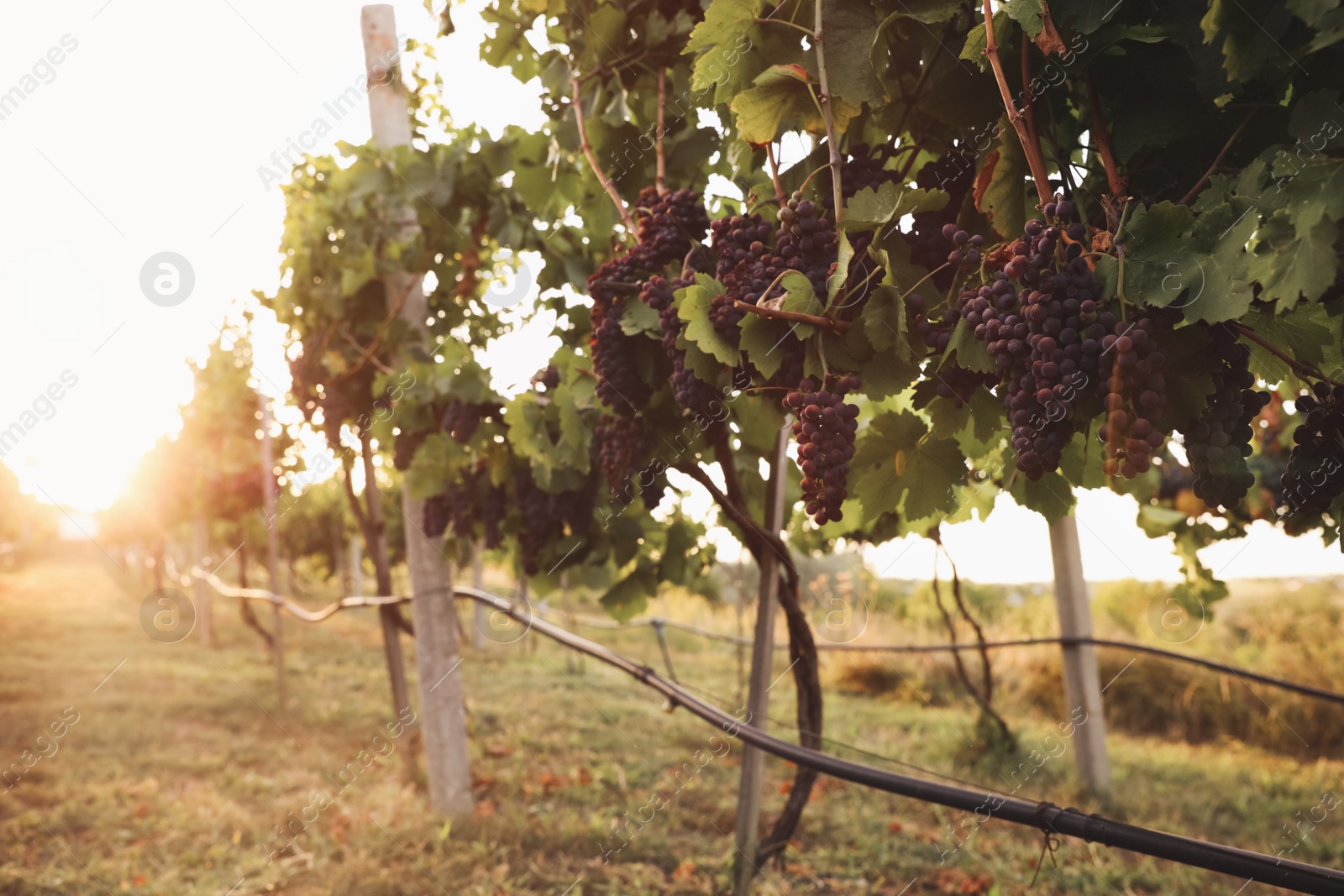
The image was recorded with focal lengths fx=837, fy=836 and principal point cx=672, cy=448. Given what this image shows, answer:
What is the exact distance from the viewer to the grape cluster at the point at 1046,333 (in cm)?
95

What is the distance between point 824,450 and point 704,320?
35cm

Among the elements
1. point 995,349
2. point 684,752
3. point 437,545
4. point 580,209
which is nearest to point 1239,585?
point 684,752

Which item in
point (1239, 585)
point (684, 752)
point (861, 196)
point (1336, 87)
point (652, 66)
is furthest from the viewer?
point (1239, 585)

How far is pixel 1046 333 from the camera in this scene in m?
0.97

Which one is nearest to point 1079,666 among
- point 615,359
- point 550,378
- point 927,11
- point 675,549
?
point 675,549

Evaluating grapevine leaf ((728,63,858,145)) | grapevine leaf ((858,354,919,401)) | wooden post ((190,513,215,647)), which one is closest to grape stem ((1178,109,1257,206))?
grapevine leaf ((858,354,919,401))

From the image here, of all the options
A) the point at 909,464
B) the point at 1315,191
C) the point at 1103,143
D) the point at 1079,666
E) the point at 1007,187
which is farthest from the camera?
the point at 1079,666

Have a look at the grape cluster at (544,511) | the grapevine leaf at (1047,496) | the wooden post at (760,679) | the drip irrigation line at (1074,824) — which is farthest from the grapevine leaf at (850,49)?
the grape cluster at (544,511)

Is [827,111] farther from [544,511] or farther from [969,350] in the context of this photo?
[544,511]

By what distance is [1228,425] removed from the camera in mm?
1012

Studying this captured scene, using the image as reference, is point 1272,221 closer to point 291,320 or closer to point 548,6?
point 548,6

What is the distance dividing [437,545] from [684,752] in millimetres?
2526

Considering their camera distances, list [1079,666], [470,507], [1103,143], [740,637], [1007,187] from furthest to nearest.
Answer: [740,637], [1079,666], [470,507], [1007,187], [1103,143]

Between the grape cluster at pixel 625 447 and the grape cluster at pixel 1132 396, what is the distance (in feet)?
4.22
